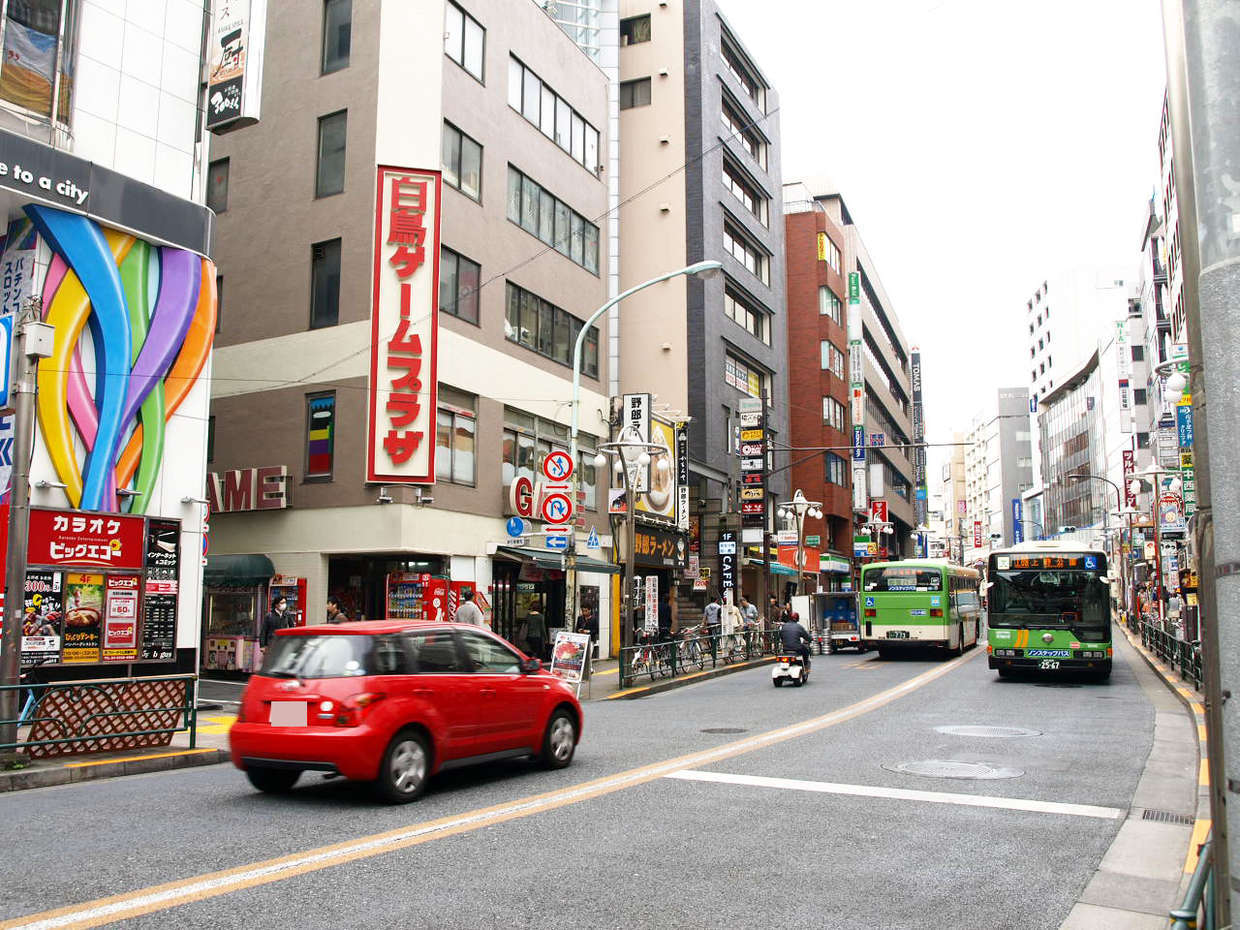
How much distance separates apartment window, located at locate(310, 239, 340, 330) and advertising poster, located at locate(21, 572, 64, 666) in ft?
34.7

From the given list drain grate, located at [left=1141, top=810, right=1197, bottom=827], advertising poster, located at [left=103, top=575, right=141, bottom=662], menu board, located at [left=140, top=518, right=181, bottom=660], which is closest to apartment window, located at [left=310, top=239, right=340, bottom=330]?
menu board, located at [left=140, top=518, right=181, bottom=660]

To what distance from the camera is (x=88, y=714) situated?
11945 millimetres

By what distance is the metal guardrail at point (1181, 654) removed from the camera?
64.8ft

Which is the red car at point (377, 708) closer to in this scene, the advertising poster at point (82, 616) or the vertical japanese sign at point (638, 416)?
the advertising poster at point (82, 616)

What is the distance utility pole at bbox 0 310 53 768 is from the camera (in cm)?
1112

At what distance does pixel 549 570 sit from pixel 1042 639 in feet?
43.7

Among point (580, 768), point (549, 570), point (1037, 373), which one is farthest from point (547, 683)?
point (1037, 373)

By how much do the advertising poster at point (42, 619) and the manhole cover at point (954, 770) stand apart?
12.2 m

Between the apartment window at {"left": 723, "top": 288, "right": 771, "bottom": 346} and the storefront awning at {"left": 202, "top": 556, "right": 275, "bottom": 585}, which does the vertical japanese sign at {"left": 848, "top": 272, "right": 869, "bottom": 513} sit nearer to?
the apartment window at {"left": 723, "top": 288, "right": 771, "bottom": 346}

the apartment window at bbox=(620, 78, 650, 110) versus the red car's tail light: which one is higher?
the apartment window at bbox=(620, 78, 650, 110)

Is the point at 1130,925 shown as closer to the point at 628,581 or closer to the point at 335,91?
the point at 628,581

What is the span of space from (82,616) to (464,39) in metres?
17.9

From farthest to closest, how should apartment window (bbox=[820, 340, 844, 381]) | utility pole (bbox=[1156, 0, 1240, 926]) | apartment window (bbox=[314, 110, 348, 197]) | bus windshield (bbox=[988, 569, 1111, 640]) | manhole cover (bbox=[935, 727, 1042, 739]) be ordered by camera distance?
1. apartment window (bbox=[820, 340, 844, 381])
2. apartment window (bbox=[314, 110, 348, 197])
3. bus windshield (bbox=[988, 569, 1111, 640])
4. manhole cover (bbox=[935, 727, 1042, 739])
5. utility pole (bbox=[1156, 0, 1240, 926])

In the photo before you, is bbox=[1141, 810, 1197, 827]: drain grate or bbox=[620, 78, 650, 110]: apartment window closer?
bbox=[1141, 810, 1197, 827]: drain grate
